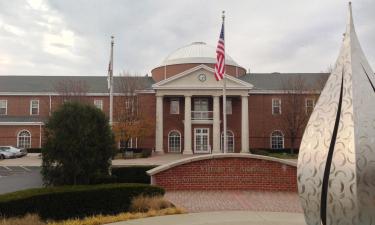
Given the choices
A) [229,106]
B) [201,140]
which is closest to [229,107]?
[229,106]

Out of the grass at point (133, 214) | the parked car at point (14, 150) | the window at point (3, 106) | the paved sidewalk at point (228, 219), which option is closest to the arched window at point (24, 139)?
the window at point (3, 106)

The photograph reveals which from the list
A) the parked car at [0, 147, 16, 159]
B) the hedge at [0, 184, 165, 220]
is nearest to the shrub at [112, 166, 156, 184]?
the hedge at [0, 184, 165, 220]

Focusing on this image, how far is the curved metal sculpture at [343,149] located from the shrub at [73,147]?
315 inches

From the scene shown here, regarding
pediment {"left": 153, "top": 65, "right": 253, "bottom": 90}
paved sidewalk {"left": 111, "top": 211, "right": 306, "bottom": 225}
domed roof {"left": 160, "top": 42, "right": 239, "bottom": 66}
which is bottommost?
paved sidewalk {"left": 111, "top": 211, "right": 306, "bottom": 225}

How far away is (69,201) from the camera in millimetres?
10914

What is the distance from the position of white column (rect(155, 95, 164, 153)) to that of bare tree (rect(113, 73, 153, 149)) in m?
0.97

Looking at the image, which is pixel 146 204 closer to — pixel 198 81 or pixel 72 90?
pixel 198 81

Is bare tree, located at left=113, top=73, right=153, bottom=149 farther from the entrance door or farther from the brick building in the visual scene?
the entrance door

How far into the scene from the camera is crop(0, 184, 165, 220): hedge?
10.2 meters

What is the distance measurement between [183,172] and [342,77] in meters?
10.3

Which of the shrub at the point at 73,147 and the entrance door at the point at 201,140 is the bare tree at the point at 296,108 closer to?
the entrance door at the point at 201,140

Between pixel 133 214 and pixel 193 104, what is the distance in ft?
107

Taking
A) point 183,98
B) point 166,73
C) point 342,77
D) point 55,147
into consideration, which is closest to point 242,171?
point 55,147

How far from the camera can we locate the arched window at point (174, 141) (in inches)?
1694
